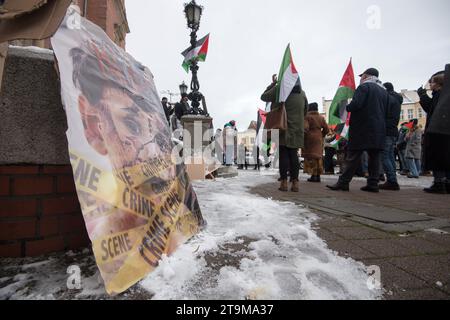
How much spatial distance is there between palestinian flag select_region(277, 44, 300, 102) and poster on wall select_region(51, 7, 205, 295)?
276 cm

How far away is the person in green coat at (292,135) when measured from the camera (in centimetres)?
406

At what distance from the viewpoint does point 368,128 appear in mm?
4227

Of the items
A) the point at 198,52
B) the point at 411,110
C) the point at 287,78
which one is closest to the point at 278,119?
the point at 287,78

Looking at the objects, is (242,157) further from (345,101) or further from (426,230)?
(426,230)

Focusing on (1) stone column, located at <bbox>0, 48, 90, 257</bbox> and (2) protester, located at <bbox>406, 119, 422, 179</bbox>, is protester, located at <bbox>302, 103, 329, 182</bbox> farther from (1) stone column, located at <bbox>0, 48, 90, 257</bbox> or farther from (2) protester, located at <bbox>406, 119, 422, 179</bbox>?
(1) stone column, located at <bbox>0, 48, 90, 257</bbox>

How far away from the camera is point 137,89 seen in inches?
64.7

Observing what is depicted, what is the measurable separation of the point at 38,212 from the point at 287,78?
3.72m

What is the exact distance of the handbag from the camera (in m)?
3.94

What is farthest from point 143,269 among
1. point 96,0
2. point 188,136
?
point 96,0

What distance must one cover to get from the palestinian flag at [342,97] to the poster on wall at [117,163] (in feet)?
16.6

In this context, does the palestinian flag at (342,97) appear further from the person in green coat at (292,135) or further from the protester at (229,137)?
the protester at (229,137)

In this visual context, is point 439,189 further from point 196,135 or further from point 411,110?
point 411,110

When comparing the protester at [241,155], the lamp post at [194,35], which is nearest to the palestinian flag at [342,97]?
the lamp post at [194,35]

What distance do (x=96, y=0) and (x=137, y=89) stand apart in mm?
11821
